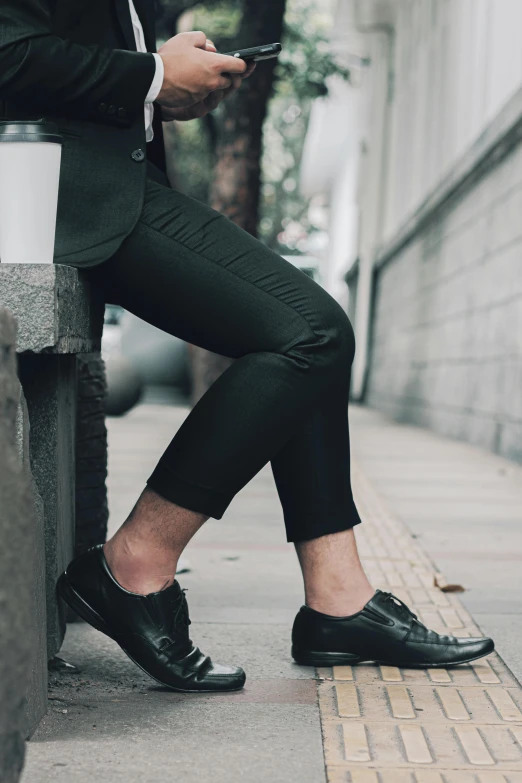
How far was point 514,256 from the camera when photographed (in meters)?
7.41

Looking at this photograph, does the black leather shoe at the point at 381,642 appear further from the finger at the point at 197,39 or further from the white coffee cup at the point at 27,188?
the finger at the point at 197,39

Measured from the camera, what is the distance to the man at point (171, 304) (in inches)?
82.3

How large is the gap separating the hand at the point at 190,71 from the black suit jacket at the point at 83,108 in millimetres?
50

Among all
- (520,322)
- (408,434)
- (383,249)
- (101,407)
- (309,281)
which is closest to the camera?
(309,281)

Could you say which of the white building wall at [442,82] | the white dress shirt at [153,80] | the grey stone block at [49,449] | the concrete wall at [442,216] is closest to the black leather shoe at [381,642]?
the grey stone block at [49,449]

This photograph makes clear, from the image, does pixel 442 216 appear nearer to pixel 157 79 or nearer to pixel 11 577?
pixel 157 79

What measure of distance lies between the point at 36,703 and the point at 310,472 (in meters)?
0.72

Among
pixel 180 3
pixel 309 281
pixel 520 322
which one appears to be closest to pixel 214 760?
pixel 309 281

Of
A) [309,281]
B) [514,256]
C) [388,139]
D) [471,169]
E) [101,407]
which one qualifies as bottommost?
[101,407]

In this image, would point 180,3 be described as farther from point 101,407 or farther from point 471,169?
point 101,407

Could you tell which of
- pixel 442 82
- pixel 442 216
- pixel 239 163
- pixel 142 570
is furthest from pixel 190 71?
pixel 442 82

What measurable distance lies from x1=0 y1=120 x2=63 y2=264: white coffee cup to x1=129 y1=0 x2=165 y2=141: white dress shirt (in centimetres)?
22

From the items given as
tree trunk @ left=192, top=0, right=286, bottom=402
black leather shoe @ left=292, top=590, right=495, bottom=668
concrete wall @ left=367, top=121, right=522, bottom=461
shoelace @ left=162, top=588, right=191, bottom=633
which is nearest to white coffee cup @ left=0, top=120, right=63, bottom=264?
shoelace @ left=162, top=588, right=191, bottom=633

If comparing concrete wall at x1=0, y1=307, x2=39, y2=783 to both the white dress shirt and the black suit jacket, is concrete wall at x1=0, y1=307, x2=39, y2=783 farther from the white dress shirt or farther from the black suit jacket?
the white dress shirt
